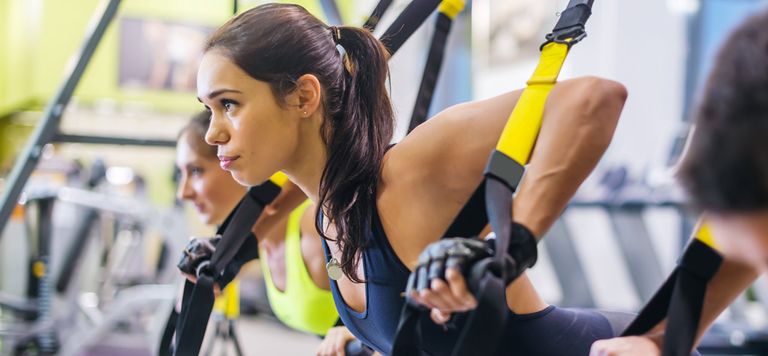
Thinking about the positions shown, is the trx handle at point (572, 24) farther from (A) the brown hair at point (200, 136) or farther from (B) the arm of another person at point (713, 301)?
(A) the brown hair at point (200, 136)

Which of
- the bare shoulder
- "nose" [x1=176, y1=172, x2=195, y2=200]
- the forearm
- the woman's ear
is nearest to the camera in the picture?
the forearm

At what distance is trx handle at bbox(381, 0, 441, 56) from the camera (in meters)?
1.38

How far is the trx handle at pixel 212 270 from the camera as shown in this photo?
4.16 feet

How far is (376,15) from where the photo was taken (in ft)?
4.69

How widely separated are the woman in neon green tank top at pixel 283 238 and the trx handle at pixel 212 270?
6.6 inches

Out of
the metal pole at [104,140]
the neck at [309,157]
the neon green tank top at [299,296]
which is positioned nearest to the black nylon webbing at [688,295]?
the neck at [309,157]

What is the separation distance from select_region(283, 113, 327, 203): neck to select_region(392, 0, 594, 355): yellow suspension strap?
1.18ft

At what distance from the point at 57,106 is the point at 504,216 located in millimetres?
1309

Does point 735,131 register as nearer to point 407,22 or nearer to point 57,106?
point 407,22

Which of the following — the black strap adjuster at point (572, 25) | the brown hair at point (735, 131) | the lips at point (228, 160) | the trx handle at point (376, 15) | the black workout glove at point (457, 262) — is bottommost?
the lips at point (228, 160)

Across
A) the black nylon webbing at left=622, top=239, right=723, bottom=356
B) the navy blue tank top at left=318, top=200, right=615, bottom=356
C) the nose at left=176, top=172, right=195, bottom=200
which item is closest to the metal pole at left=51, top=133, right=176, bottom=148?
the nose at left=176, top=172, right=195, bottom=200

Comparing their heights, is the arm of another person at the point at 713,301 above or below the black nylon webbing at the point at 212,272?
above

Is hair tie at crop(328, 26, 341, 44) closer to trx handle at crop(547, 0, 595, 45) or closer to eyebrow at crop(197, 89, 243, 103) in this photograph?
eyebrow at crop(197, 89, 243, 103)

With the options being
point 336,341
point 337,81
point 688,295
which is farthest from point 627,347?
point 336,341
